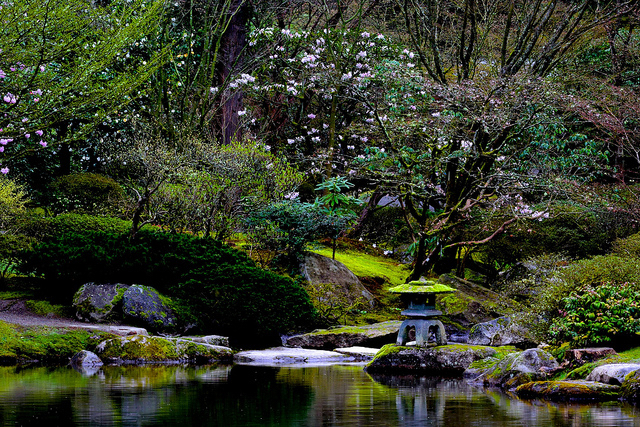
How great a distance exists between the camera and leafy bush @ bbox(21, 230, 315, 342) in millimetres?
14156

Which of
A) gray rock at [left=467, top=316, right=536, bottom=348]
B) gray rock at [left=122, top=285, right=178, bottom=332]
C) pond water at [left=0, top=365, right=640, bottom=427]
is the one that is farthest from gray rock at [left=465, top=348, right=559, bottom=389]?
gray rock at [left=122, top=285, right=178, bottom=332]

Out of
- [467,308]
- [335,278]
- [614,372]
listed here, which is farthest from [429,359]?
[335,278]

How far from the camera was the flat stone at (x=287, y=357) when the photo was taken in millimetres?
12836

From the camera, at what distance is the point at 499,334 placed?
13867 mm

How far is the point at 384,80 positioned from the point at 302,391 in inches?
472

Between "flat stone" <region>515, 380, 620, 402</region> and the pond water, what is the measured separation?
0.43m

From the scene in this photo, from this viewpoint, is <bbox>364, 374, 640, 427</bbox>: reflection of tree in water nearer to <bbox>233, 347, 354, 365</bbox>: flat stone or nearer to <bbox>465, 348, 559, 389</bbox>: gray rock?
<bbox>465, 348, 559, 389</bbox>: gray rock

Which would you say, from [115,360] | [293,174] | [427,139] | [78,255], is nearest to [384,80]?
[427,139]

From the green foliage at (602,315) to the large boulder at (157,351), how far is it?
6.06m

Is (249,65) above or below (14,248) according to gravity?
above

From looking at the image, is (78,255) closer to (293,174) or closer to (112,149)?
(293,174)

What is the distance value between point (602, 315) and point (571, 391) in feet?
5.72

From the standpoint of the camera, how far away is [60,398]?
735 centimetres

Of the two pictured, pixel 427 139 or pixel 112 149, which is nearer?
pixel 427 139
